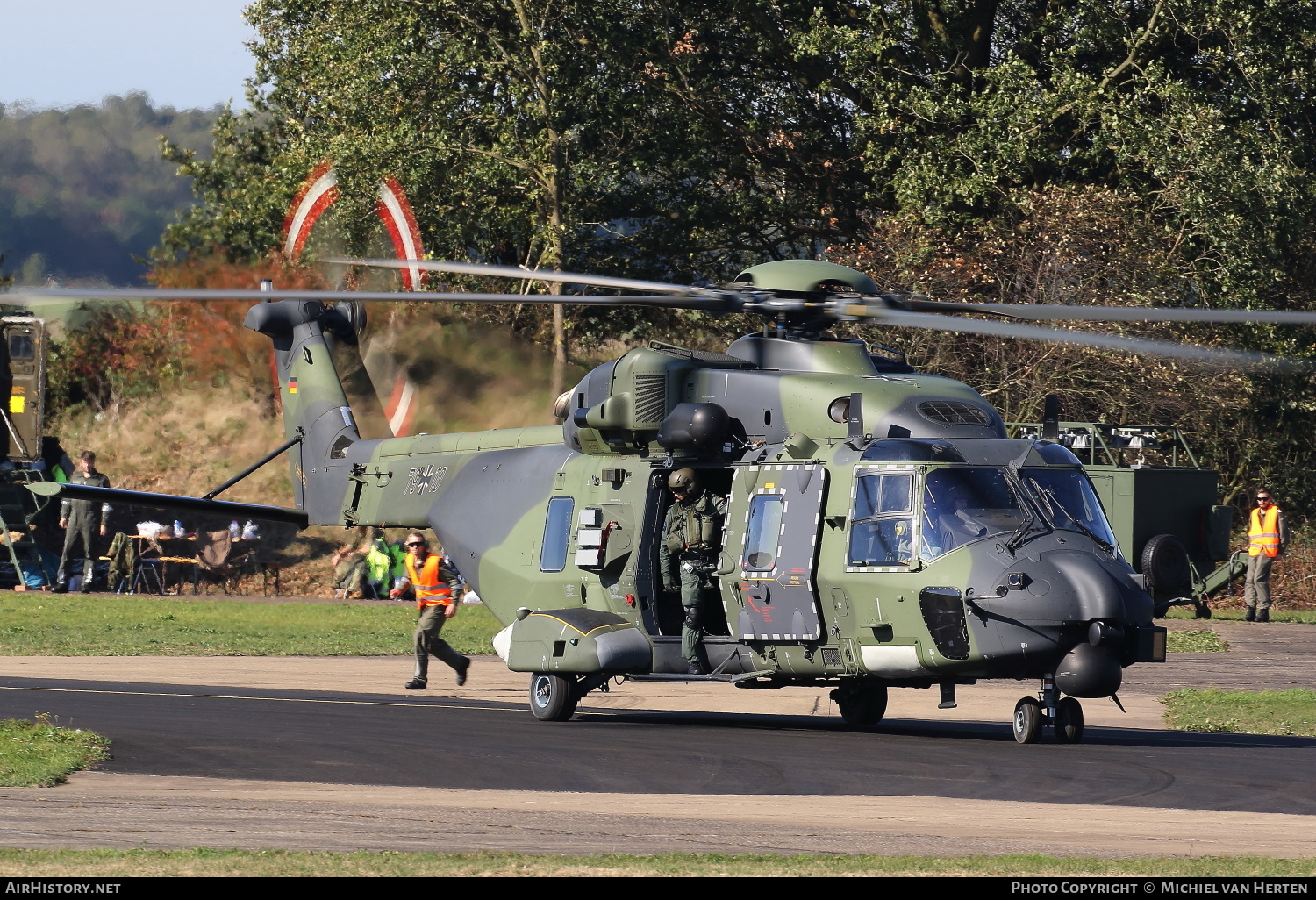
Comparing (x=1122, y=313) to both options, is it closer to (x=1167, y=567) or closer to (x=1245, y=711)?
(x=1167, y=567)

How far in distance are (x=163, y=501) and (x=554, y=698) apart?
554 centimetres

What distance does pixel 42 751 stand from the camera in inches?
552

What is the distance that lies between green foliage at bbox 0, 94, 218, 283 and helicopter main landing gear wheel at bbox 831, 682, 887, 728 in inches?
556

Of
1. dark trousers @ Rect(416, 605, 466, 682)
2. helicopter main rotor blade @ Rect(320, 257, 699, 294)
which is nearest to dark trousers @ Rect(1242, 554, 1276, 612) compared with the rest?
dark trousers @ Rect(416, 605, 466, 682)

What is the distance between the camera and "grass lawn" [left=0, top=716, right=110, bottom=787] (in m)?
12.6

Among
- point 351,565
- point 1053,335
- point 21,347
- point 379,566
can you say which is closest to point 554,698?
point 1053,335

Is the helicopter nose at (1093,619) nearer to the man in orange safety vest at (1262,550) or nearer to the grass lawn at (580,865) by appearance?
the grass lawn at (580,865)

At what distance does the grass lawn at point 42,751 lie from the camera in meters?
12.6

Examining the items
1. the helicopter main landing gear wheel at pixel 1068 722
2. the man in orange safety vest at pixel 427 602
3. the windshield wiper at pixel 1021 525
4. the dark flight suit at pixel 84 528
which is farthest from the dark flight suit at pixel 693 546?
the dark flight suit at pixel 84 528

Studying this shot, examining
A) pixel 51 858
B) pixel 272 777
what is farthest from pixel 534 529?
pixel 51 858

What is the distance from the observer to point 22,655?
80.6 ft


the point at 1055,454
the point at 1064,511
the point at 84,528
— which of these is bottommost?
the point at 84,528

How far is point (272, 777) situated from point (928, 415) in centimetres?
671

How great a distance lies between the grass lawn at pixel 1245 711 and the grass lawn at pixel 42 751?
10545mm
